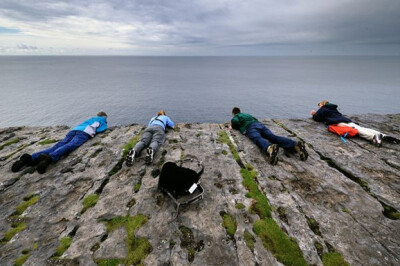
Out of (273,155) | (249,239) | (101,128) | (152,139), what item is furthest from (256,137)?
(101,128)

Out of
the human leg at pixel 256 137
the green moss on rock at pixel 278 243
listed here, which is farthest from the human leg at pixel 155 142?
the green moss on rock at pixel 278 243

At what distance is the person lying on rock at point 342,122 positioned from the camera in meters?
11.3

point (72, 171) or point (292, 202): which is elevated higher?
point (292, 202)

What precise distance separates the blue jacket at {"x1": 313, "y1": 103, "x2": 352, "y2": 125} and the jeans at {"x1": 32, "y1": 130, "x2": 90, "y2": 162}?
17315 millimetres

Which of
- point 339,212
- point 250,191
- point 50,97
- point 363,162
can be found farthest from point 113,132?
point 50,97

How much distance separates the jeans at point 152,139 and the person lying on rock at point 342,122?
12431 millimetres

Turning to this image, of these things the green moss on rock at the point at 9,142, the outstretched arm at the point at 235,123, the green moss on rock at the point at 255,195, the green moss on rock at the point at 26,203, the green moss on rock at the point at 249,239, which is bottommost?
the green moss on rock at the point at 9,142

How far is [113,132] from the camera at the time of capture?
13.9m

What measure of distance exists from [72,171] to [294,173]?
10.6m

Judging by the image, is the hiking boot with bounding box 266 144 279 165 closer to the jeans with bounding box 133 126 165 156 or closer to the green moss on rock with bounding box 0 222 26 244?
the jeans with bounding box 133 126 165 156

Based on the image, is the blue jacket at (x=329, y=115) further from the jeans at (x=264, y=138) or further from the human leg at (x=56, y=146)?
the human leg at (x=56, y=146)

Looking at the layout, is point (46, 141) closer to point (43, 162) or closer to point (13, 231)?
point (43, 162)

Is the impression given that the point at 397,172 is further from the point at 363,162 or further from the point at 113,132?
the point at 113,132

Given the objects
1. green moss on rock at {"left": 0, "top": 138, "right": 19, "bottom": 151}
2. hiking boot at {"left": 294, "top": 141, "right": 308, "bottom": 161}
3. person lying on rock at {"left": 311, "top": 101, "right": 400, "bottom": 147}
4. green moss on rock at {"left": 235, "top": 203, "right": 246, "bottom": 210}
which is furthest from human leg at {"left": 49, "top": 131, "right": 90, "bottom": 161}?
person lying on rock at {"left": 311, "top": 101, "right": 400, "bottom": 147}
